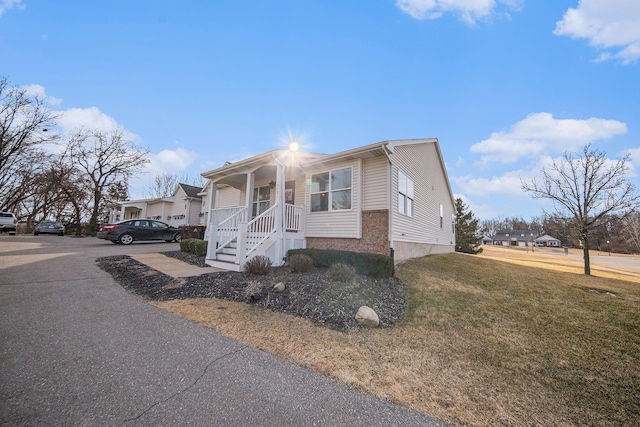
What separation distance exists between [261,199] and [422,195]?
7.66 m

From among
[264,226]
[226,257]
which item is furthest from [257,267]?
[264,226]

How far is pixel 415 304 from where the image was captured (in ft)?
18.9

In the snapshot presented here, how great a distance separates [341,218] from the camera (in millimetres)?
9109

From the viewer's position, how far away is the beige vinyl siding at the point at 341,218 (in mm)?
8773

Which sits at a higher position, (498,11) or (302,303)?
(498,11)

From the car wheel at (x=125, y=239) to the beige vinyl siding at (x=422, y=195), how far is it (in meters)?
14.9

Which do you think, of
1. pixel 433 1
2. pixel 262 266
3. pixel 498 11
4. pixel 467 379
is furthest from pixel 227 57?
pixel 467 379

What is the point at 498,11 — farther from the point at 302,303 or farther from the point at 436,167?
the point at 302,303

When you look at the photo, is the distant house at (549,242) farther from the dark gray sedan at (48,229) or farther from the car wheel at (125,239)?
the dark gray sedan at (48,229)

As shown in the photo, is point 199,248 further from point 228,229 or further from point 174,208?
point 174,208

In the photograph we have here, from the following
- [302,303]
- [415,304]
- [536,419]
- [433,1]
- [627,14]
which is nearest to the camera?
[536,419]

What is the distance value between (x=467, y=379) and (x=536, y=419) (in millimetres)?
693

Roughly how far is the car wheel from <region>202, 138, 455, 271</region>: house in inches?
271

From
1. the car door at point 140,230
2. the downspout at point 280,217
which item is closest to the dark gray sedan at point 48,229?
the car door at point 140,230
